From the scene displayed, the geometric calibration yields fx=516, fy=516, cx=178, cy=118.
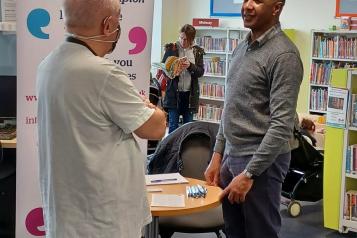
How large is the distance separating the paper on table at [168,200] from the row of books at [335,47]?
4873 mm

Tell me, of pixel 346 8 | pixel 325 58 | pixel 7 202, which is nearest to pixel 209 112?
pixel 325 58

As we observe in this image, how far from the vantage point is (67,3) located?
5.30 ft

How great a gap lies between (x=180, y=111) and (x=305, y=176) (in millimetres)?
2379

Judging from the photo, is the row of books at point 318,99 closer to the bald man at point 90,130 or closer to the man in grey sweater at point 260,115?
the man in grey sweater at point 260,115

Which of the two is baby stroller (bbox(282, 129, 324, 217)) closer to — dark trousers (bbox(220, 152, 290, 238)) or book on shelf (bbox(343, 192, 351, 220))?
book on shelf (bbox(343, 192, 351, 220))

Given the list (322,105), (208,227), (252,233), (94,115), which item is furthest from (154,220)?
(322,105)

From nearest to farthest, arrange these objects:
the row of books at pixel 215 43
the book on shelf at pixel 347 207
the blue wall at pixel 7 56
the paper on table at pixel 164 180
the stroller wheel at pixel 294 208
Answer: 1. the paper on table at pixel 164 180
2. the blue wall at pixel 7 56
3. the book on shelf at pixel 347 207
4. the stroller wheel at pixel 294 208
5. the row of books at pixel 215 43

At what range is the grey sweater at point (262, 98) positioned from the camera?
2.00 metres

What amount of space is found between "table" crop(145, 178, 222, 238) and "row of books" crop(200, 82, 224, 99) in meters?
5.50

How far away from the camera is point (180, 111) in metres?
6.44

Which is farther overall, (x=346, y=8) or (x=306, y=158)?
(x=346, y=8)

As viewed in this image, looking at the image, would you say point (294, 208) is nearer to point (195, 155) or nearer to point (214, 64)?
point (195, 155)

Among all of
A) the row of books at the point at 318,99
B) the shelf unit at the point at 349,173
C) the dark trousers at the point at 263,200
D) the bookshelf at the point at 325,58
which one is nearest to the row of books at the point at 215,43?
the bookshelf at the point at 325,58

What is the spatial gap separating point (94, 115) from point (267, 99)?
2.55 ft
